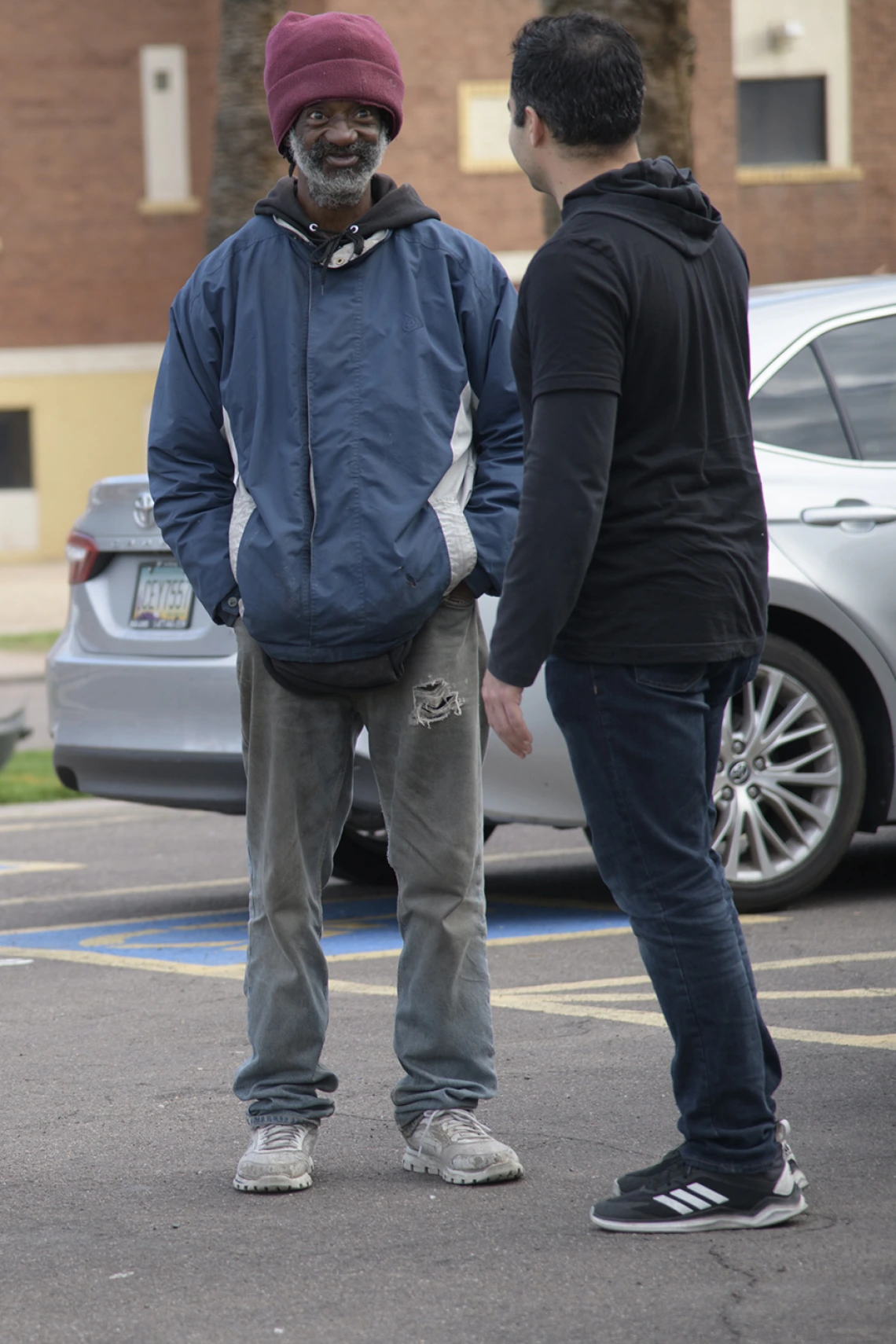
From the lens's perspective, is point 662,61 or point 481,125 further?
point 481,125

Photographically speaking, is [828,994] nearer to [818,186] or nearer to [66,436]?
[818,186]

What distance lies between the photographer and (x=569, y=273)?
3273 millimetres

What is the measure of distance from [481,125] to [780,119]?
425cm

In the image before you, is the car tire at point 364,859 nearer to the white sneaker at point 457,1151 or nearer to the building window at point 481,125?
the white sneaker at point 457,1151

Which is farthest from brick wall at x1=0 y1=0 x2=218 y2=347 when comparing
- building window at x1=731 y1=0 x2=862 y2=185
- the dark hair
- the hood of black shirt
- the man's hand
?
the man's hand

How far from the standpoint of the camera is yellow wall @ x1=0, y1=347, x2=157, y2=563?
3144cm

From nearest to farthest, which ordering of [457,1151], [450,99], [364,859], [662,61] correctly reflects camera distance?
[457,1151] < [364,859] < [662,61] < [450,99]

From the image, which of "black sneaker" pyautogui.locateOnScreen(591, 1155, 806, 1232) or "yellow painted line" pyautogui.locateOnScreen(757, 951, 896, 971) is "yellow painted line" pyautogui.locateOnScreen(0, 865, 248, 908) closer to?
"yellow painted line" pyautogui.locateOnScreen(757, 951, 896, 971)

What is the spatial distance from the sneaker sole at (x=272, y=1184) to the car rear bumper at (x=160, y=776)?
2363 mm

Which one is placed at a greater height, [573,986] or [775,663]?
[775,663]

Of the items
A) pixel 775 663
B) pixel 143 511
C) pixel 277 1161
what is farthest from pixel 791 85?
pixel 277 1161

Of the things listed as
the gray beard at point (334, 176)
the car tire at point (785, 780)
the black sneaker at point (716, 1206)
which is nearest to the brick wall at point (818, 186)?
the car tire at point (785, 780)

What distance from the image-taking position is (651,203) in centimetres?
341

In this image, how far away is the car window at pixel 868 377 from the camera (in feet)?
20.7
